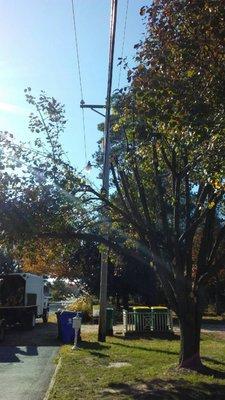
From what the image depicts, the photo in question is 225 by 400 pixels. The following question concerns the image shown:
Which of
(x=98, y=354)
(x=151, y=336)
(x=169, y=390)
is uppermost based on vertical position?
(x=151, y=336)

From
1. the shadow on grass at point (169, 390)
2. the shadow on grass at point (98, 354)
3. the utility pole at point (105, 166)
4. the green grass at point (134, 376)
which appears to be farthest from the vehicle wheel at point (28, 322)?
the shadow on grass at point (169, 390)

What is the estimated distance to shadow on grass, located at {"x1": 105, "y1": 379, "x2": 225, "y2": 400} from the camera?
10137 mm

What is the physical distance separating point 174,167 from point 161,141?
323cm

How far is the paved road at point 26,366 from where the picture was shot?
434 inches

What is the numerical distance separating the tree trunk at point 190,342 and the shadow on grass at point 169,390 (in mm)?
1388

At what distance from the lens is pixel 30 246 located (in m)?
13.5

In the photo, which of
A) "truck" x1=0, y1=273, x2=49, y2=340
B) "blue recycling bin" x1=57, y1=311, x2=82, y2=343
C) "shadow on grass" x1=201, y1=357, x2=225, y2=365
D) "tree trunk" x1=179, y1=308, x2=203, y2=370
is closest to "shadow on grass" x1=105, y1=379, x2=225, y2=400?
"tree trunk" x1=179, y1=308, x2=203, y2=370

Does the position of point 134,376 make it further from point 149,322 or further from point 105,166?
point 149,322

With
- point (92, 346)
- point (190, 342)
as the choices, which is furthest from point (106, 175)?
point (190, 342)

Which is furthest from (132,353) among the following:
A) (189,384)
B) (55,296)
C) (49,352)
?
(55,296)

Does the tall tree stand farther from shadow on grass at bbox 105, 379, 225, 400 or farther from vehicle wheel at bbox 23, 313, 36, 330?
vehicle wheel at bbox 23, 313, 36, 330

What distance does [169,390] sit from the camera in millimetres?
10766

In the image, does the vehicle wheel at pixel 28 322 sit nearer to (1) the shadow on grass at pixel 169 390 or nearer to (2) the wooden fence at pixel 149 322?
(2) the wooden fence at pixel 149 322

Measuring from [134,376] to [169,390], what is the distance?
5.63 feet
